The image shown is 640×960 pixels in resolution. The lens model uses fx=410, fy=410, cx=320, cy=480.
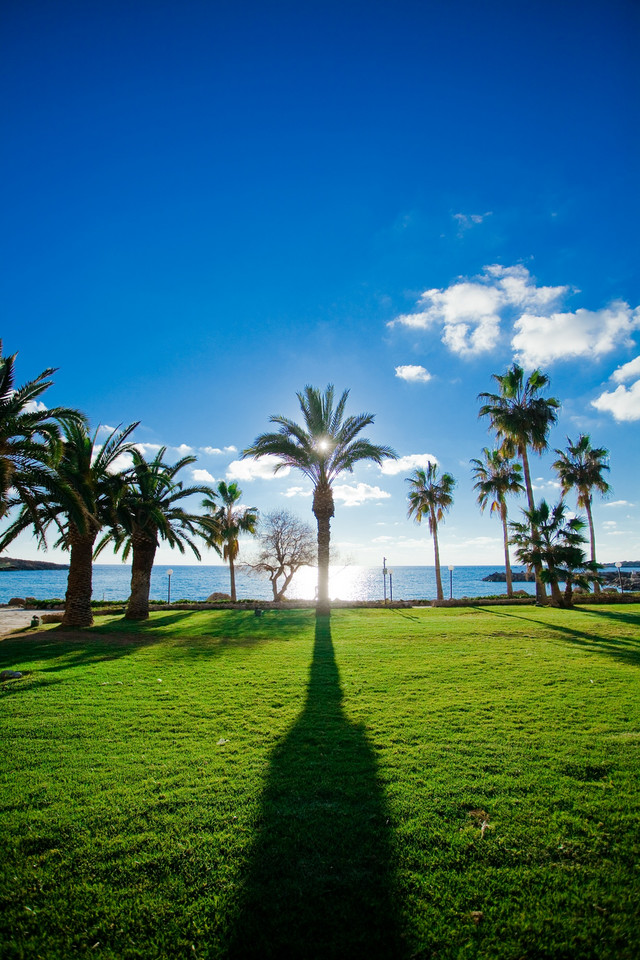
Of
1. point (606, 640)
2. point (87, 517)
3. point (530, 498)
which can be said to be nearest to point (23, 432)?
point (87, 517)

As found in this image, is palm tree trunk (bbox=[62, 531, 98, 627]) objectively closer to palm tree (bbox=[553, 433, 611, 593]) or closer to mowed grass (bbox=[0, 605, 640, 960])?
mowed grass (bbox=[0, 605, 640, 960])

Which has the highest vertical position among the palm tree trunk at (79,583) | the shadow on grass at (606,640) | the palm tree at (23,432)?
the palm tree at (23,432)

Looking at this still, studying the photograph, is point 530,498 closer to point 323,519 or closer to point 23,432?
point 323,519

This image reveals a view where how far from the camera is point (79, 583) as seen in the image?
1717 centimetres

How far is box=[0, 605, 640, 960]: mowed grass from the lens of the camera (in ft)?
8.37

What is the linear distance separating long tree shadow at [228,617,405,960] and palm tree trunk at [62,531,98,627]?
15.3 meters

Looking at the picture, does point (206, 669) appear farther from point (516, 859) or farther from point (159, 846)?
point (516, 859)

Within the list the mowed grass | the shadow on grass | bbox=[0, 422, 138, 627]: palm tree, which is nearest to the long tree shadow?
the mowed grass

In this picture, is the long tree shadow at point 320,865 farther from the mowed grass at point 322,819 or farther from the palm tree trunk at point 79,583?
the palm tree trunk at point 79,583

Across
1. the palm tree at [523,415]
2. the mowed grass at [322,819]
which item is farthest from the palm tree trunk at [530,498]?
the mowed grass at [322,819]

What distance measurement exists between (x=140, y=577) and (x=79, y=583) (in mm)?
3507

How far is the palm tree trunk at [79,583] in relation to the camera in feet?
55.9

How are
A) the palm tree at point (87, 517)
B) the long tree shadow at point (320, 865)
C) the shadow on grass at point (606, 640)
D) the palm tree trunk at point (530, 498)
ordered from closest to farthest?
the long tree shadow at point (320, 865)
the shadow on grass at point (606, 640)
the palm tree at point (87, 517)
the palm tree trunk at point (530, 498)

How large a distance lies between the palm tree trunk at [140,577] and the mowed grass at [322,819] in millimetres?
12549
